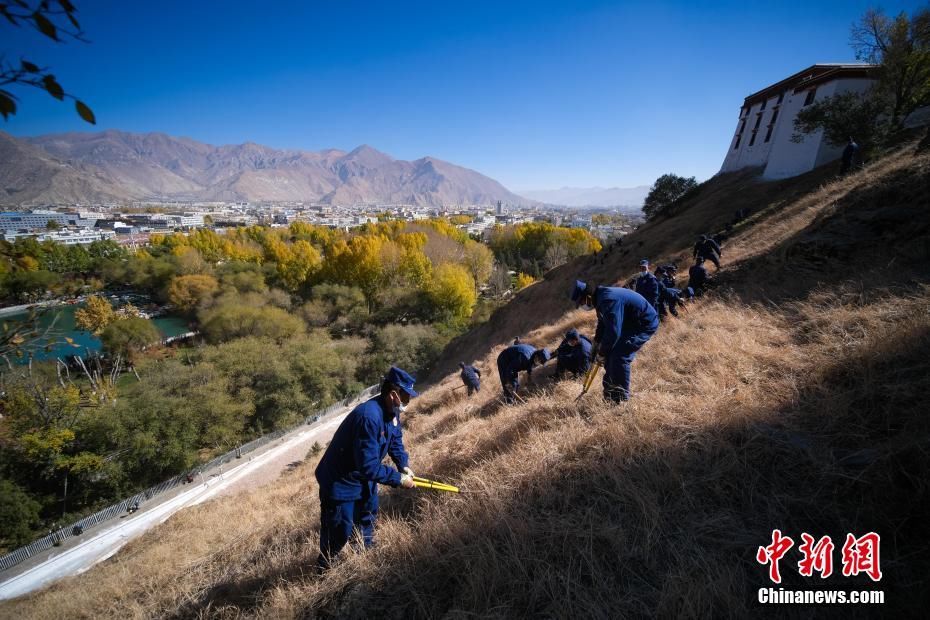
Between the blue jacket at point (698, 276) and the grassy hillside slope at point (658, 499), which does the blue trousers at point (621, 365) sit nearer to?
the grassy hillside slope at point (658, 499)

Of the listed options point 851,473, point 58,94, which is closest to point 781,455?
point 851,473

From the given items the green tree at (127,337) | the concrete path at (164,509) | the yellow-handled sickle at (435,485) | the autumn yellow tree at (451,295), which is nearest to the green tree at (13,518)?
the concrete path at (164,509)

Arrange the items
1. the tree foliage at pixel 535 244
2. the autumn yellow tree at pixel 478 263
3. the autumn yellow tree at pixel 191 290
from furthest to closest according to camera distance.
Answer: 1. the tree foliage at pixel 535 244
2. the autumn yellow tree at pixel 478 263
3. the autumn yellow tree at pixel 191 290

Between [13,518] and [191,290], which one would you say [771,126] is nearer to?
[13,518]

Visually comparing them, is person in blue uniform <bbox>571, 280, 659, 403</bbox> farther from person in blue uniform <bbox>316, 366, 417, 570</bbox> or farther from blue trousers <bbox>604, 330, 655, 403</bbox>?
person in blue uniform <bbox>316, 366, 417, 570</bbox>

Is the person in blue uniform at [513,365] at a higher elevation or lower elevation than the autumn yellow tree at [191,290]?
lower

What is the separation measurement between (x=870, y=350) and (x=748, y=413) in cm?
133

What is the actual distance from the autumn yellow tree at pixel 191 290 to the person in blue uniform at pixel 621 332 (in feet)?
117

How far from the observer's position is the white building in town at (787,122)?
16.4 meters

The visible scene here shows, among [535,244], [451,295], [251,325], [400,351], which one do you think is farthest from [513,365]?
[535,244]

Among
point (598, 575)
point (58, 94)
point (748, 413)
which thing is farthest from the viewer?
point (748, 413)

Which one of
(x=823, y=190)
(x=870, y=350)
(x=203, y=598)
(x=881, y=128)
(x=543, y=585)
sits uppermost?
(x=881, y=128)

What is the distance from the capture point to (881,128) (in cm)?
1427

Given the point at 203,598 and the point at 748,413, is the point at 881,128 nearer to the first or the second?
the point at 748,413
